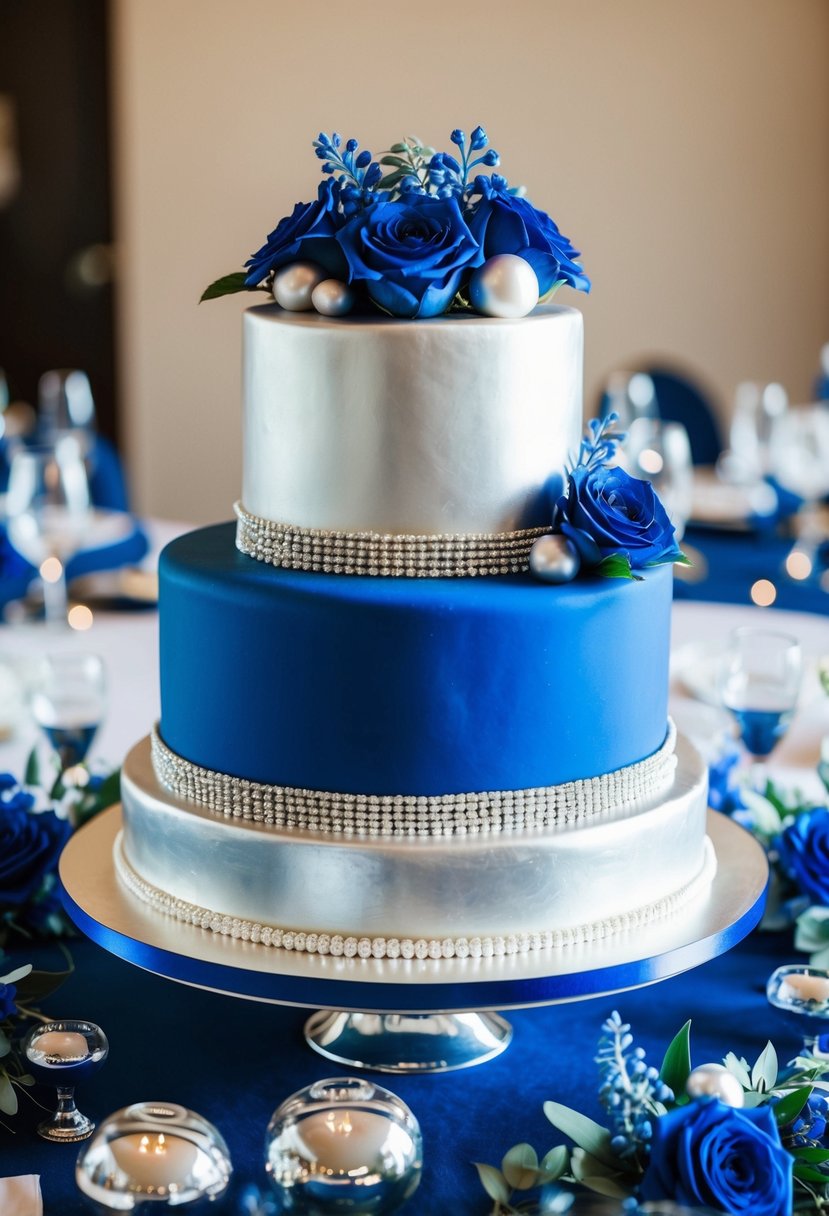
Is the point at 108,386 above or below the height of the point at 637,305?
below

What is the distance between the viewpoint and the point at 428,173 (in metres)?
1.54

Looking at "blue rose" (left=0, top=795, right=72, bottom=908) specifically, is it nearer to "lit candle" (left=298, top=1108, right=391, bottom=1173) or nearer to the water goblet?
the water goblet

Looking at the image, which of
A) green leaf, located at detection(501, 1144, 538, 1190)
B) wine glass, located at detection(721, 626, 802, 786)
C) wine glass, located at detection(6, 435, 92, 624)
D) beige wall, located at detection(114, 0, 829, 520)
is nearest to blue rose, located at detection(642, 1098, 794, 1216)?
green leaf, located at detection(501, 1144, 538, 1190)

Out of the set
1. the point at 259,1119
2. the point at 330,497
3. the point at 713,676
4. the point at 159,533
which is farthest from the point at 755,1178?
the point at 159,533

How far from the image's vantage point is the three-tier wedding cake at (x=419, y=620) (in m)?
1.46

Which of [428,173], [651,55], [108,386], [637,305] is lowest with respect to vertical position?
[108,386]

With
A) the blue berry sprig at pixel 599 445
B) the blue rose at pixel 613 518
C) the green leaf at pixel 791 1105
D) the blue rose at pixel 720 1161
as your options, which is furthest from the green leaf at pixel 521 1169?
the blue berry sprig at pixel 599 445

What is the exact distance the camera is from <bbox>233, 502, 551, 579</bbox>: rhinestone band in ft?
4.92

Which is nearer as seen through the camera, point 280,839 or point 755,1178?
point 755,1178

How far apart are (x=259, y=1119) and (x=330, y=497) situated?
61cm

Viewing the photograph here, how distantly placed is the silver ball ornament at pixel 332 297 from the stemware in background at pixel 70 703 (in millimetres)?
789

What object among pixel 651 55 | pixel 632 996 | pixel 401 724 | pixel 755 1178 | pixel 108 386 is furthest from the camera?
pixel 108 386

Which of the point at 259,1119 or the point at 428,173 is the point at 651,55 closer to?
A: the point at 428,173

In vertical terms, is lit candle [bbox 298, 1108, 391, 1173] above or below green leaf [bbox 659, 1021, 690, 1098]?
above
